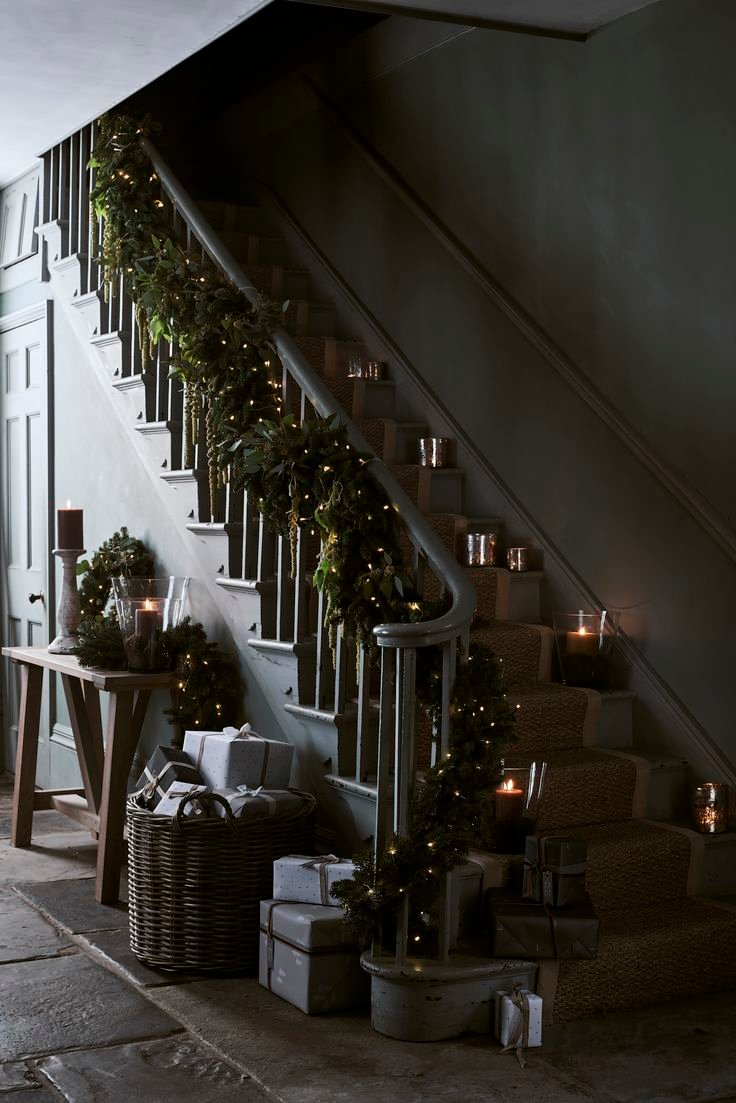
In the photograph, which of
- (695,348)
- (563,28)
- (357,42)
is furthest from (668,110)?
(357,42)

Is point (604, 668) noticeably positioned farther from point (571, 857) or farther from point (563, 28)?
point (563, 28)

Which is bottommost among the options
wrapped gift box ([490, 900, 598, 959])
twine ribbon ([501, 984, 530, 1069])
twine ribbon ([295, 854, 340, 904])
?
twine ribbon ([501, 984, 530, 1069])

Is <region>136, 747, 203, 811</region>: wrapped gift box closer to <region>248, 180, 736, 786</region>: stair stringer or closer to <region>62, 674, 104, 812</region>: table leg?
<region>62, 674, 104, 812</region>: table leg

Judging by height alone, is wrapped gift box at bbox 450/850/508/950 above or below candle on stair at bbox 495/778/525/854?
below

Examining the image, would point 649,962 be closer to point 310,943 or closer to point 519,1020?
point 519,1020

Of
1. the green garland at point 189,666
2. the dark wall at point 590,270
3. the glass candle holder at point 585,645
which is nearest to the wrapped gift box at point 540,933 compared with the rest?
the dark wall at point 590,270

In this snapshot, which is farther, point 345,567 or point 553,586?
point 553,586

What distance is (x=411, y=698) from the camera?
3.12 meters

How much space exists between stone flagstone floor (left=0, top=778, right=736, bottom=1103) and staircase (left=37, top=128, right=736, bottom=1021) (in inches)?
6.8

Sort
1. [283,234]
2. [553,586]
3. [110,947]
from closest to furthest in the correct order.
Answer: [110,947] → [553,586] → [283,234]

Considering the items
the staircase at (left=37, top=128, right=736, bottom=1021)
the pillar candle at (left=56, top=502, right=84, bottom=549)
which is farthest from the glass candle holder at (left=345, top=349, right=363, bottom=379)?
the pillar candle at (left=56, top=502, right=84, bottom=549)

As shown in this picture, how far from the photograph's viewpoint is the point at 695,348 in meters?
3.93

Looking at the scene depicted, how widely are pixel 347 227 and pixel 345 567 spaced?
8.84 feet

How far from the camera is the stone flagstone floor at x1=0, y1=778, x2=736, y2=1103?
2773 mm
